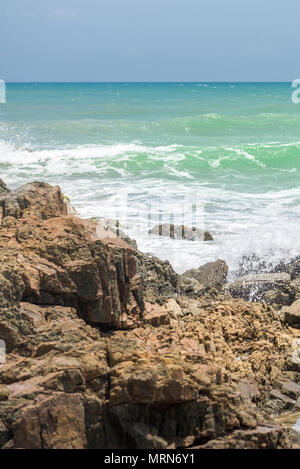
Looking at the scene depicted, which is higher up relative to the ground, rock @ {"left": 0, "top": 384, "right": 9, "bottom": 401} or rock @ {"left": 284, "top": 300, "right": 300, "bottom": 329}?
rock @ {"left": 0, "top": 384, "right": 9, "bottom": 401}

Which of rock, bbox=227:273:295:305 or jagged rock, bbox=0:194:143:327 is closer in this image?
jagged rock, bbox=0:194:143:327

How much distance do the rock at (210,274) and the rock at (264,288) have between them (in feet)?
0.78

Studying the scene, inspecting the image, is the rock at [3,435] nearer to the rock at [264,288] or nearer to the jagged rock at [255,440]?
the jagged rock at [255,440]

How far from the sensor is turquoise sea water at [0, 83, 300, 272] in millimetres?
11828

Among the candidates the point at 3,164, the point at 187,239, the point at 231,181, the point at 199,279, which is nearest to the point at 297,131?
the point at 231,181

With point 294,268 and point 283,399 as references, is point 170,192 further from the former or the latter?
point 283,399

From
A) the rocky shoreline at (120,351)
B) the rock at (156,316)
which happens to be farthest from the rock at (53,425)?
the rock at (156,316)

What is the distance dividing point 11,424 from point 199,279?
246 inches

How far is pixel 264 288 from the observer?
29.0 ft

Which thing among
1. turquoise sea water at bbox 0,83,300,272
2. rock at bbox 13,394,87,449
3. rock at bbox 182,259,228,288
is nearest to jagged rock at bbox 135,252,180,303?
rock at bbox 182,259,228,288

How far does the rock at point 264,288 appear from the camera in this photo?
8.23 m

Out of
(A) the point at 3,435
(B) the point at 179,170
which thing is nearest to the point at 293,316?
(A) the point at 3,435

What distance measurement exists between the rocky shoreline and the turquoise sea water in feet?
13.9

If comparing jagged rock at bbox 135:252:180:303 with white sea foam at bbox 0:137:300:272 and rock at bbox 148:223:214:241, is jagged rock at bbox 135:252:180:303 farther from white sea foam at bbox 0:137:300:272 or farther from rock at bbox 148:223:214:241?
rock at bbox 148:223:214:241
